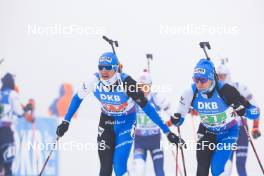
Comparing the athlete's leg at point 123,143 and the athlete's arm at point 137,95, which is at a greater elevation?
the athlete's arm at point 137,95

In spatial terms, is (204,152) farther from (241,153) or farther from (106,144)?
(241,153)

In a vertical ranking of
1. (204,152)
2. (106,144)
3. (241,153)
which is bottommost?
(241,153)

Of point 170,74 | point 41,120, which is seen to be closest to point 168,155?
point 170,74

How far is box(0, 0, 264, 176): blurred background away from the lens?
1223cm

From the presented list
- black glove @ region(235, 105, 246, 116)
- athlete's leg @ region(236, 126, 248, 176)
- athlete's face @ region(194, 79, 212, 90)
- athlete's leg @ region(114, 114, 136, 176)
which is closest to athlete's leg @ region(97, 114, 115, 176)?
athlete's leg @ region(114, 114, 136, 176)

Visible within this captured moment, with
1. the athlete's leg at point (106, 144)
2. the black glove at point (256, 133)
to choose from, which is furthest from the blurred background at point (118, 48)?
the athlete's leg at point (106, 144)

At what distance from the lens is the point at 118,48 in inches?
547

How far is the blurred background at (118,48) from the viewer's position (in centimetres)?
1223

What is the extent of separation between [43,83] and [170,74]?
338cm

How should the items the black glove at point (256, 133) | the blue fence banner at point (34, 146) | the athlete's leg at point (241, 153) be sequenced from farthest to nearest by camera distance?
the blue fence banner at point (34, 146) → the athlete's leg at point (241, 153) → the black glove at point (256, 133)

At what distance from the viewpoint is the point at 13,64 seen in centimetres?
1584

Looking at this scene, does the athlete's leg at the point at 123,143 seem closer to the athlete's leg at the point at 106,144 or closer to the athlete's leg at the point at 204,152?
the athlete's leg at the point at 106,144

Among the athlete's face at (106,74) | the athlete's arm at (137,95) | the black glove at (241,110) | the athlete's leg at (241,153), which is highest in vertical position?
the athlete's face at (106,74)

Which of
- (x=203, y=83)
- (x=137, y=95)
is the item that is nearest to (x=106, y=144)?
(x=137, y=95)
